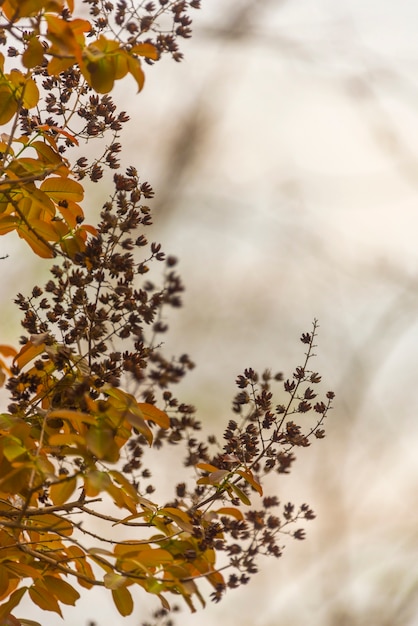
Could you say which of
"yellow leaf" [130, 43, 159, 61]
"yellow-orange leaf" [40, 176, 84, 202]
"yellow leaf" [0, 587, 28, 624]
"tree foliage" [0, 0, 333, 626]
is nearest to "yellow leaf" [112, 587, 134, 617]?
"tree foliage" [0, 0, 333, 626]

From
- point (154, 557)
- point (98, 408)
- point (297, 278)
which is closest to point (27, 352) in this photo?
point (98, 408)

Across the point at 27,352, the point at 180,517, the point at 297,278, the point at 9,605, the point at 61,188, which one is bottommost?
the point at 9,605

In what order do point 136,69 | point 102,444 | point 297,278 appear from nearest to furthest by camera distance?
point 102,444 < point 136,69 < point 297,278

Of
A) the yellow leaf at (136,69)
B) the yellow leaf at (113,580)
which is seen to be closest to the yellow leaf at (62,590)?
the yellow leaf at (113,580)

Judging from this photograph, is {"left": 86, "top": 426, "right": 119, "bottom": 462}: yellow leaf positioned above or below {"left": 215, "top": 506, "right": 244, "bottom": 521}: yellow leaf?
below

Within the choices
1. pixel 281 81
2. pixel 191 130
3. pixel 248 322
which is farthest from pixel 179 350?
pixel 281 81

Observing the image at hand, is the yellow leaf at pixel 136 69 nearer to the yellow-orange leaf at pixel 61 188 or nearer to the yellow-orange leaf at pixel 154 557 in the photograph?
the yellow-orange leaf at pixel 61 188

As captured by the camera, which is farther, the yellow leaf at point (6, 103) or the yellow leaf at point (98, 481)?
the yellow leaf at point (6, 103)

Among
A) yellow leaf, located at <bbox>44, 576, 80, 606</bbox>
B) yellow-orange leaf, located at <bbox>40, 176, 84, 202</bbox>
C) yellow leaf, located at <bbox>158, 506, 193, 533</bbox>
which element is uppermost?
yellow-orange leaf, located at <bbox>40, 176, 84, 202</bbox>

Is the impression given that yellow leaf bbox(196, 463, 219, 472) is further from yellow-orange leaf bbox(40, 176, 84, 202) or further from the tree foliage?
yellow-orange leaf bbox(40, 176, 84, 202)

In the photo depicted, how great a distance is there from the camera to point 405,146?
2518 mm

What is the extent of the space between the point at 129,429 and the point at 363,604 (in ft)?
5.47

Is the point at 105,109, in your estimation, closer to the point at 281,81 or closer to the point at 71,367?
the point at 71,367

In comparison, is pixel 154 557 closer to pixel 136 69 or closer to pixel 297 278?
pixel 136 69
